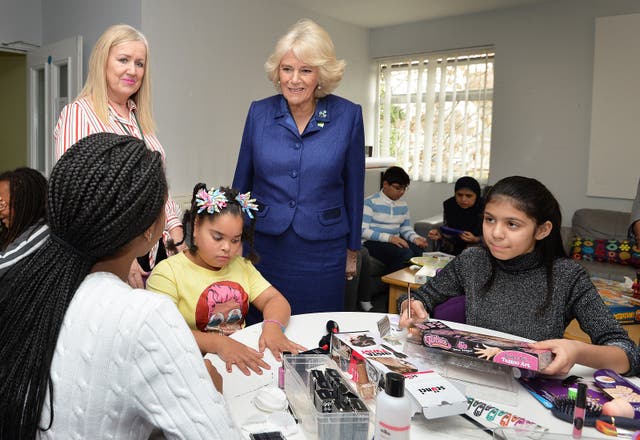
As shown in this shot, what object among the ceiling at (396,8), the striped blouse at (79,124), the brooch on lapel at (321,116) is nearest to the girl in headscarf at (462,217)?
the ceiling at (396,8)

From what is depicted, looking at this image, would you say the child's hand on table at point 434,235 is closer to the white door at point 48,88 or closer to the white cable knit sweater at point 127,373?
the white door at point 48,88

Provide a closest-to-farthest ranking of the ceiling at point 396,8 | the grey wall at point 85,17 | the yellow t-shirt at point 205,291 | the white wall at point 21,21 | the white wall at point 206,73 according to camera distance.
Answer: the yellow t-shirt at point 205,291, the grey wall at point 85,17, the white wall at point 206,73, the white wall at point 21,21, the ceiling at point 396,8

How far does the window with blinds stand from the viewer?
571cm

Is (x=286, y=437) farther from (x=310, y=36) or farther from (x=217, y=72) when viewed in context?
(x=217, y=72)

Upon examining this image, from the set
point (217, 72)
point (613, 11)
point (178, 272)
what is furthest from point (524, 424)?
point (613, 11)

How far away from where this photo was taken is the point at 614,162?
4.87m

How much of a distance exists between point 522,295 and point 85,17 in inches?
160

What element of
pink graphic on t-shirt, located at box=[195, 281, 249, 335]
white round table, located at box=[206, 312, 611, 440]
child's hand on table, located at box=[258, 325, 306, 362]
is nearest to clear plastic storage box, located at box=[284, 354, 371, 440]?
white round table, located at box=[206, 312, 611, 440]

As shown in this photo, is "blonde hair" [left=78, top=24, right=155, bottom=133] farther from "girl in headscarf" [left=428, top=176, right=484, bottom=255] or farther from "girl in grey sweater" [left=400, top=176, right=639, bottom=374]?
"girl in headscarf" [left=428, top=176, right=484, bottom=255]

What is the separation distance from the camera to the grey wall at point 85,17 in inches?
154

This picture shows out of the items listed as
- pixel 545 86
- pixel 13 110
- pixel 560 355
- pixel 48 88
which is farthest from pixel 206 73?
pixel 560 355

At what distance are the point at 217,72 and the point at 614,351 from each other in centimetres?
398

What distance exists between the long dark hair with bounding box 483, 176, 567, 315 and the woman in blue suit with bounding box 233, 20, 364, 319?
24.5 inches

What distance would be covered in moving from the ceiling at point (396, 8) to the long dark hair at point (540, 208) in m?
4.13
